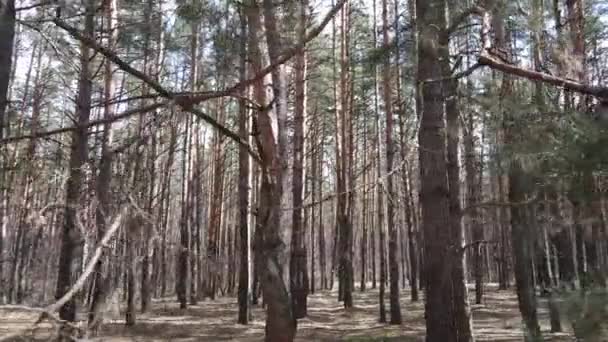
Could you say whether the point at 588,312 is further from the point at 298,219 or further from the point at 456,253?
the point at 298,219

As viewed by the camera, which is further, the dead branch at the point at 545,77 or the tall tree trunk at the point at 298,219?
the tall tree trunk at the point at 298,219

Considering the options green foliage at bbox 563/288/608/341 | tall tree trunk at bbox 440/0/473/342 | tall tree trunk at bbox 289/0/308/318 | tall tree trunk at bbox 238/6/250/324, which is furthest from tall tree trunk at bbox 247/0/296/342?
tall tree trunk at bbox 238/6/250/324

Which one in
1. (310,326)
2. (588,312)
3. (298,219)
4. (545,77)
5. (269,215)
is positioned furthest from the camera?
(298,219)

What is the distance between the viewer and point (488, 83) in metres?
5.12

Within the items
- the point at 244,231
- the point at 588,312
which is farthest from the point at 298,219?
the point at 588,312

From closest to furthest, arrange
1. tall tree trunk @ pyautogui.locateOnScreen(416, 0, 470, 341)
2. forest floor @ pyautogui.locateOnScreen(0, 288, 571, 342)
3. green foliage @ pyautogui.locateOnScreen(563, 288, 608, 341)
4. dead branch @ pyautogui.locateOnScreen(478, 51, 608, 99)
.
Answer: green foliage @ pyautogui.locateOnScreen(563, 288, 608, 341)
dead branch @ pyautogui.locateOnScreen(478, 51, 608, 99)
tall tree trunk @ pyautogui.locateOnScreen(416, 0, 470, 341)
forest floor @ pyautogui.locateOnScreen(0, 288, 571, 342)

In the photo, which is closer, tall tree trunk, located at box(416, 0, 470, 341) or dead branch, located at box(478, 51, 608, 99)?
dead branch, located at box(478, 51, 608, 99)

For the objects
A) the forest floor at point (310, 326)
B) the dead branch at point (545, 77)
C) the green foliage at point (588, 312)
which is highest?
the dead branch at point (545, 77)

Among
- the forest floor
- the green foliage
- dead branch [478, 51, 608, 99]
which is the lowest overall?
the forest floor

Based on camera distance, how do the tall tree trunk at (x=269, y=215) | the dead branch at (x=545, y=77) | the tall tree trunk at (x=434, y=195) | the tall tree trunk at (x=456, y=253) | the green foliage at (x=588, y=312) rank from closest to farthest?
the green foliage at (x=588, y=312) < the dead branch at (x=545, y=77) < the tall tree trunk at (x=269, y=215) < the tall tree trunk at (x=434, y=195) < the tall tree trunk at (x=456, y=253)

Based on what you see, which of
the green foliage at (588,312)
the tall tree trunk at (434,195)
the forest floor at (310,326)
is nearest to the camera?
the green foliage at (588,312)

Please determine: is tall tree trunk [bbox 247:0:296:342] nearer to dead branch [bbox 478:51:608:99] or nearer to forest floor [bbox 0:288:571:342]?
dead branch [bbox 478:51:608:99]

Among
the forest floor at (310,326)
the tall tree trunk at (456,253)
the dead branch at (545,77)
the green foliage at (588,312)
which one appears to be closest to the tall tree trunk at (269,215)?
the dead branch at (545,77)

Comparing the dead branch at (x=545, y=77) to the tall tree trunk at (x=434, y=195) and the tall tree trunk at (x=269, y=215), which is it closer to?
the tall tree trunk at (x=269, y=215)
